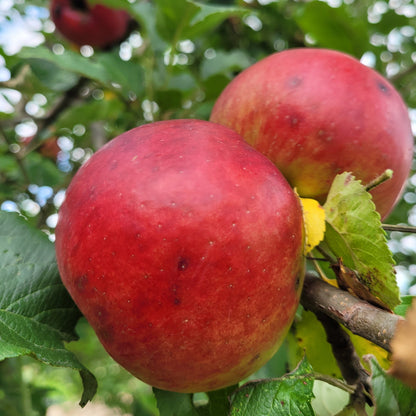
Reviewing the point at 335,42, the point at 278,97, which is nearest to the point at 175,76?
the point at 335,42

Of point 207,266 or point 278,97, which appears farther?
point 278,97

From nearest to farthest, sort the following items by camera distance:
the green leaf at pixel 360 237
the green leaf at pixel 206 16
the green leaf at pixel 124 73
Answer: the green leaf at pixel 360 237, the green leaf at pixel 206 16, the green leaf at pixel 124 73

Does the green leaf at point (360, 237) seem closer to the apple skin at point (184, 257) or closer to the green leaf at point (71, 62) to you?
the apple skin at point (184, 257)

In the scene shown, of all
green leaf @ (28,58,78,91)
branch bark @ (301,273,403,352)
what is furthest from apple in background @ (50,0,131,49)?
branch bark @ (301,273,403,352)

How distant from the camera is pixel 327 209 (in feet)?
1.97

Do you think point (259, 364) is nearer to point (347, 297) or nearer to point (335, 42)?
A: point (347, 297)

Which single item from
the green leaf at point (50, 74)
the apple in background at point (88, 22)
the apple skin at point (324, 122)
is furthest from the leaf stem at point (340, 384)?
the apple in background at point (88, 22)

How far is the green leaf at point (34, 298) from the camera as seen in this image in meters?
0.58

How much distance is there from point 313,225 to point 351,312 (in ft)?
0.42

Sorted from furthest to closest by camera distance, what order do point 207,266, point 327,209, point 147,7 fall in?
1. point 147,7
2. point 327,209
3. point 207,266

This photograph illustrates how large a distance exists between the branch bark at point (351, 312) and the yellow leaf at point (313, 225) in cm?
5

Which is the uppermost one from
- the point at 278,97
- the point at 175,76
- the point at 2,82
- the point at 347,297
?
the point at 278,97

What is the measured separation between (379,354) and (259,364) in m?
0.17

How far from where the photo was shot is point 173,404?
681 mm
